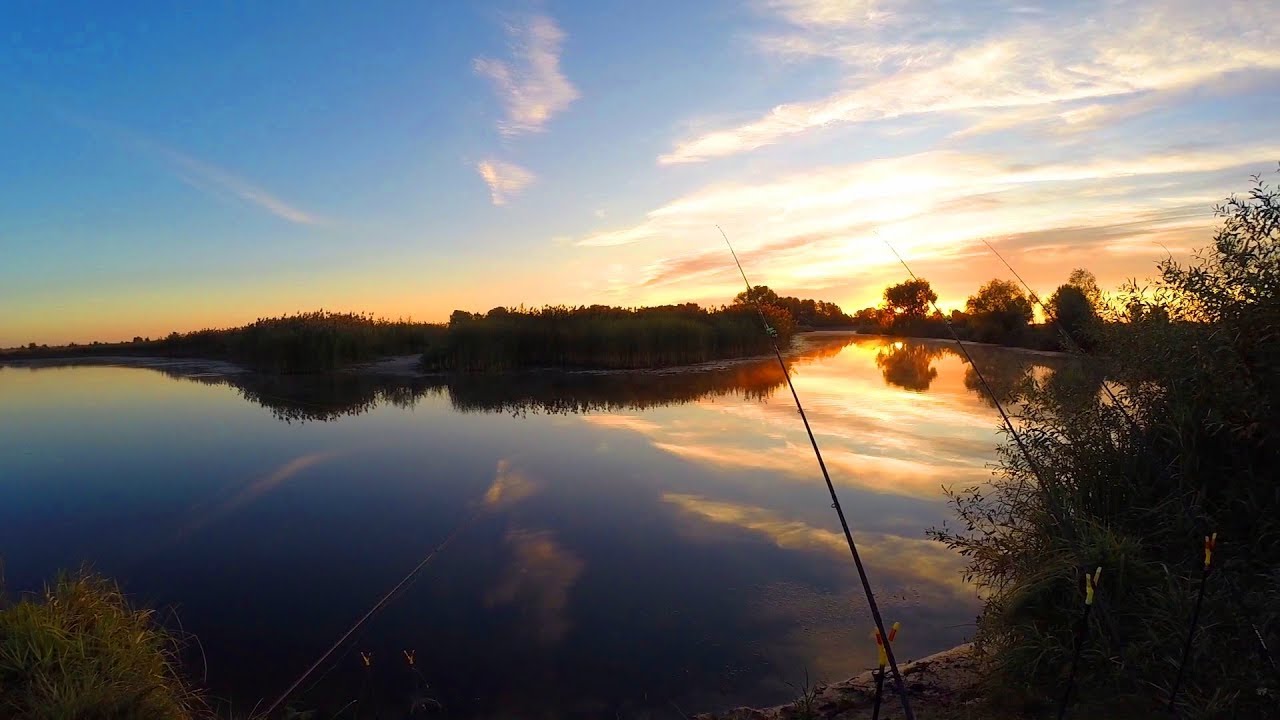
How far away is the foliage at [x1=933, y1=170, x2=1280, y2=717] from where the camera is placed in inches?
123

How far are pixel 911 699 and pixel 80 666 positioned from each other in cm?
458

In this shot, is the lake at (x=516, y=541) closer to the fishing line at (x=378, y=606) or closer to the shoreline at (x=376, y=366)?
the fishing line at (x=378, y=606)

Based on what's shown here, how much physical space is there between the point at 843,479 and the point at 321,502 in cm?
703

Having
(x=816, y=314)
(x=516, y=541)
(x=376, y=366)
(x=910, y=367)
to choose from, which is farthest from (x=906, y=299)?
(x=516, y=541)

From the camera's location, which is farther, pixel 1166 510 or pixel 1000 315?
pixel 1000 315

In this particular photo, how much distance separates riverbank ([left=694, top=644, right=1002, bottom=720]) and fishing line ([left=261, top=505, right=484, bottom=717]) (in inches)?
105

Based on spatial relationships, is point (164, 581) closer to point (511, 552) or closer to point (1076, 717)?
point (511, 552)

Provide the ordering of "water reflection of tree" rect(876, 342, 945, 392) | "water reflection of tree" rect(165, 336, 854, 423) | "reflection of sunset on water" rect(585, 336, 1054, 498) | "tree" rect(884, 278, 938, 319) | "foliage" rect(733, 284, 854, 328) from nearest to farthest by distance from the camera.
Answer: "reflection of sunset on water" rect(585, 336, 1054, 498), "water reflection of tree" rect(165, 336, 854, 423), "water reflection of tree" rect(876, 342, 945, 392), "tree" rect(884, 278, 938, 319), "foliage" rect(733, 284, 854, 328)

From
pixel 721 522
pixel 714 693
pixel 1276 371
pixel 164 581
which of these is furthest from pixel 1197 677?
pixel 164 581

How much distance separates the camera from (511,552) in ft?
21.4

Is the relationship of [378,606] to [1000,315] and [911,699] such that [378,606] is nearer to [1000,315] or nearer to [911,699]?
[911,699]

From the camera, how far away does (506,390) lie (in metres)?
19.0

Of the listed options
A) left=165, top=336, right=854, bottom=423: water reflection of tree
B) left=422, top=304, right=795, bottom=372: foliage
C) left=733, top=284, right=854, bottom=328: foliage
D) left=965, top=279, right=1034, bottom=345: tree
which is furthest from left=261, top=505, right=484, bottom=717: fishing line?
left=733, top=284, right=854, bottom=328: foliage

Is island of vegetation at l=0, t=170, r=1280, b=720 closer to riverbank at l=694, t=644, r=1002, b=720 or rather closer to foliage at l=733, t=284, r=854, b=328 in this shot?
riverbank at l=694, t=644, r=1002, b=720
